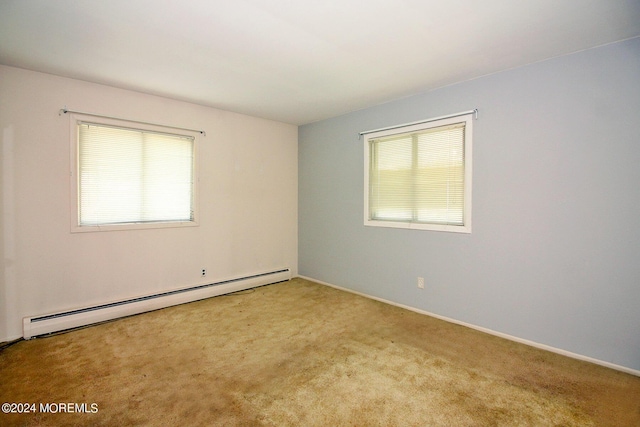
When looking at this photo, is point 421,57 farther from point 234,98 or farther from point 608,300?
point 608,300

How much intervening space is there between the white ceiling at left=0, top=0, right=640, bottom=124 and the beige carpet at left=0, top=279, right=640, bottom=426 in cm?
262

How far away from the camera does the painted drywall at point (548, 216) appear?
2.45 m

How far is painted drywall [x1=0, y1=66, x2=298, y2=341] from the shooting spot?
9.78 ft

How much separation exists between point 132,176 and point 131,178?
0.09 feet

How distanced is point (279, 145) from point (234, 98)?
4.42ft

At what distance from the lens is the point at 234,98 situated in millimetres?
3895

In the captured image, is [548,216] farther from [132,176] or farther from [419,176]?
[132,176]

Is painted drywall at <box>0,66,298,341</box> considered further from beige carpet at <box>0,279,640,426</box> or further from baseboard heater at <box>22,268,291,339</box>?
beige carpet at <box>0,279,640,426</box>

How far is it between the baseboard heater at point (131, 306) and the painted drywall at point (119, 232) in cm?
9

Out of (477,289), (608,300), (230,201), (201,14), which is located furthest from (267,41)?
(608,300)

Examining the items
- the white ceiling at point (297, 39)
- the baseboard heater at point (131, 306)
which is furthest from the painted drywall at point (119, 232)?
the white ceiling at point (297, 39)

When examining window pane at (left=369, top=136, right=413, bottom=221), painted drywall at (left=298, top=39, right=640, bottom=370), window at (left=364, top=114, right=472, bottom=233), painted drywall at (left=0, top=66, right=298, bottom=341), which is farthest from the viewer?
window pane at (left=369, top=136, right=413, bottom=221)

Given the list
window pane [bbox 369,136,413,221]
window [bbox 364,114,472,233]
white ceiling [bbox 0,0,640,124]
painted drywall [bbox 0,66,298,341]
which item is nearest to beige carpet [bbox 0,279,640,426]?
painted drywall [bbox 0,66,298,341]

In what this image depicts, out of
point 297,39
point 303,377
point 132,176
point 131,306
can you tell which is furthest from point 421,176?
point 131,306
